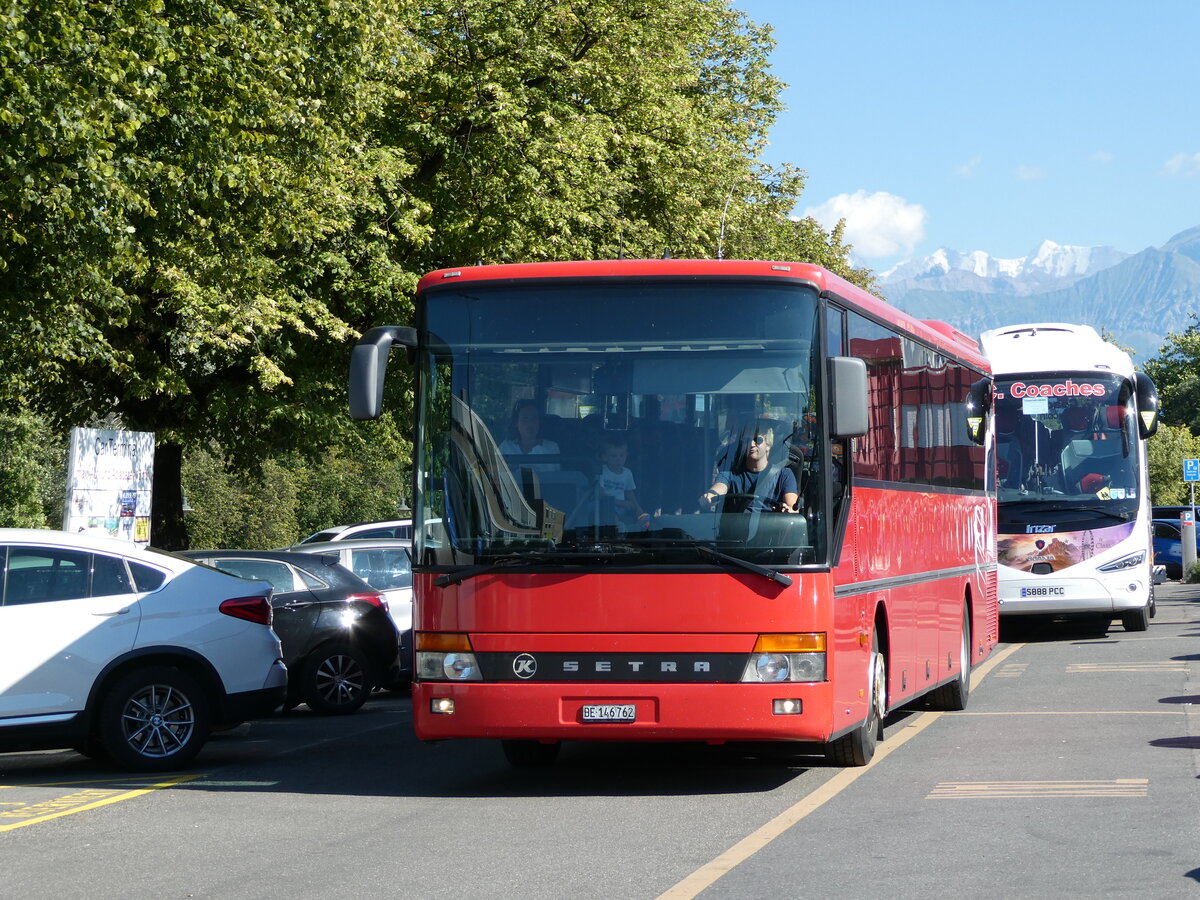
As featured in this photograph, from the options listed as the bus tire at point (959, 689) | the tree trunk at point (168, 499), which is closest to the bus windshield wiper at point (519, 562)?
the bus tire at point (959, 689)

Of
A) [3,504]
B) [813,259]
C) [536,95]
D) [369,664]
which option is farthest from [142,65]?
[3,504]

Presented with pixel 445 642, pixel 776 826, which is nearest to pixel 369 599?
pixel 445 642

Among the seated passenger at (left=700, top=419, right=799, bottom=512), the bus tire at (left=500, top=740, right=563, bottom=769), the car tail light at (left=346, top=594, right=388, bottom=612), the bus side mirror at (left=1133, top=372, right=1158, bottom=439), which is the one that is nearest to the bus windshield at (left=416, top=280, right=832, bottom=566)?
the seated passenger at (left=700, top=419, right=799, bottom=512)

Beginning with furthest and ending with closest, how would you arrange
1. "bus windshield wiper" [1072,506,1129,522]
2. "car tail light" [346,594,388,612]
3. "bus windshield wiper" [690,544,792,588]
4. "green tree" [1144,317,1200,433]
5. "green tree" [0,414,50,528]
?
1. "green tree" [1144,317,1200,433]
2. "green tree" [0,414,50,528]
3. "bus windshield wiper" [1072,506,1129,522]
4. "car tail light" [346,594,388,612]
5. "bus windshield wiper" [690,544,792,588]

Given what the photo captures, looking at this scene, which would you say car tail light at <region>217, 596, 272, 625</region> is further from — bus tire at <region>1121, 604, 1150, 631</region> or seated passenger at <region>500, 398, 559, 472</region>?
bus tire at <region>1121, 604, 1150, 631</region>

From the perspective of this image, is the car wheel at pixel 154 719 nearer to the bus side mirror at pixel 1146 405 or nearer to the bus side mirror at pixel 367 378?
the bus side mirror at pixel 367 378

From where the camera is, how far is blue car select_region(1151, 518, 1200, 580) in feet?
149

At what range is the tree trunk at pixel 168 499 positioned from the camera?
28547 mm

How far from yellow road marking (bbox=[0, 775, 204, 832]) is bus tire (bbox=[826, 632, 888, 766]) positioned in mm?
4240

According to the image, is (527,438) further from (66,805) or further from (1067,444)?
(1067,444)

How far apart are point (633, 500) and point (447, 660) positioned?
141 centimetres

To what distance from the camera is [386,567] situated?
59.9 ft

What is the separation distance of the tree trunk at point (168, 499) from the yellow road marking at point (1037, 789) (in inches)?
806

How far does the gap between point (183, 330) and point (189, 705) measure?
14.4m
